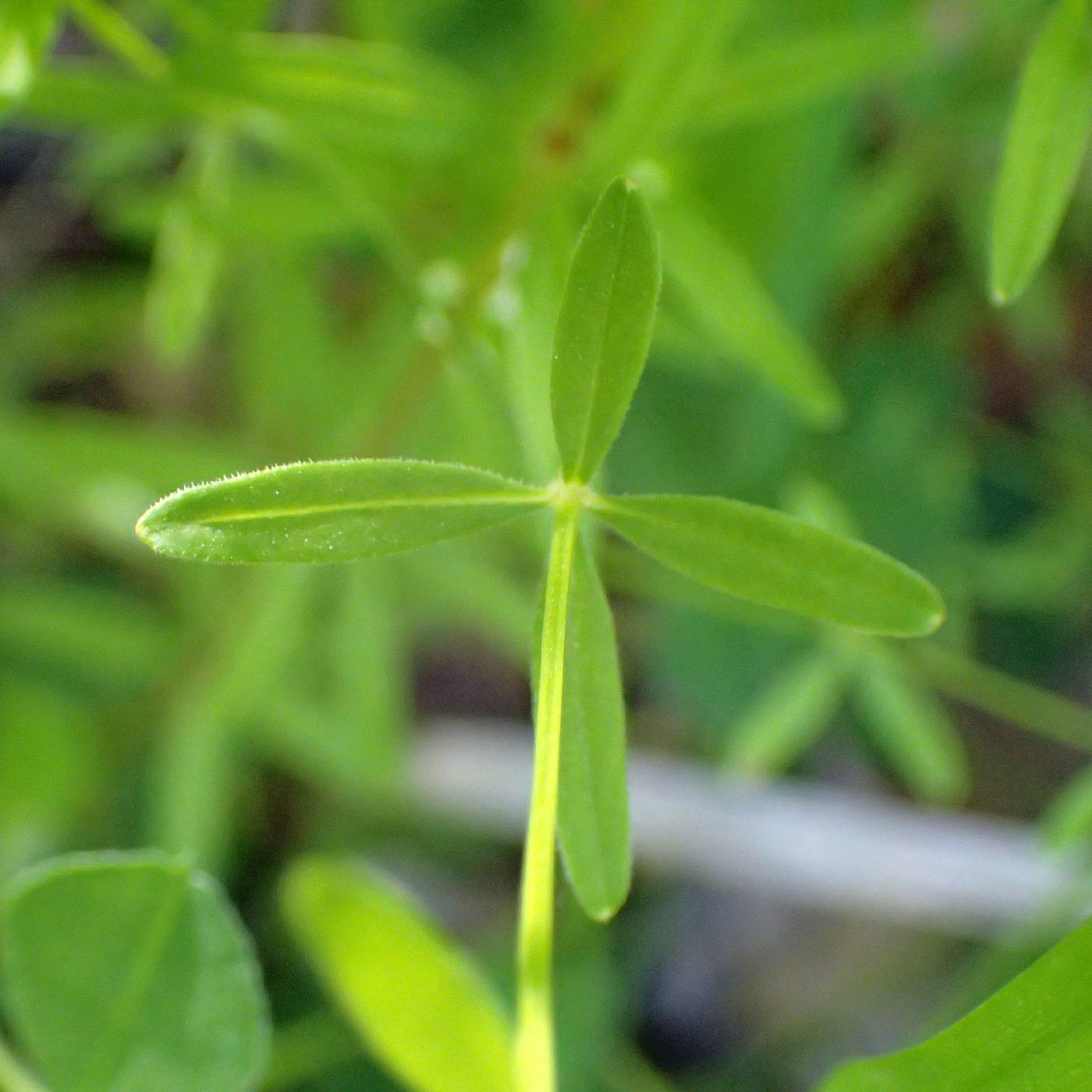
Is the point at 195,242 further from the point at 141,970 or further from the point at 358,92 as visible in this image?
the point at 141,970

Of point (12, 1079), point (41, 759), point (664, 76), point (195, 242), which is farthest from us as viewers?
point (41, 759)

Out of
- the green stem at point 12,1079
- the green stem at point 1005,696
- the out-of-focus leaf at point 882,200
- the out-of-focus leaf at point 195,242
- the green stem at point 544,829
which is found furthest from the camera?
the out-of-focus leaf at point 882,200

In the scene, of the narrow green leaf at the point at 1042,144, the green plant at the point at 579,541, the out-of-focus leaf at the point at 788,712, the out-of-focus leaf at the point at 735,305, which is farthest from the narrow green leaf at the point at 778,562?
the out-of-focus leaf at the point at 788,712

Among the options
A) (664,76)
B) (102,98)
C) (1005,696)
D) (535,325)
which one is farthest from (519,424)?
(1005,696)

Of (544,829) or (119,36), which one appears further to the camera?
(119,36)

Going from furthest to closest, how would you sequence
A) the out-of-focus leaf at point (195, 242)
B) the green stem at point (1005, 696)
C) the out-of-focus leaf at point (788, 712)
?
the green stem at point (1005, 696) → the out-of-focus leaf at point (788, 712) → the out-of-focus leaf at point (195, 242)

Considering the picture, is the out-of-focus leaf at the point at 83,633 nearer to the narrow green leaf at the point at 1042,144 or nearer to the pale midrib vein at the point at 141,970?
the pale midrib vein at the point at 141,970
